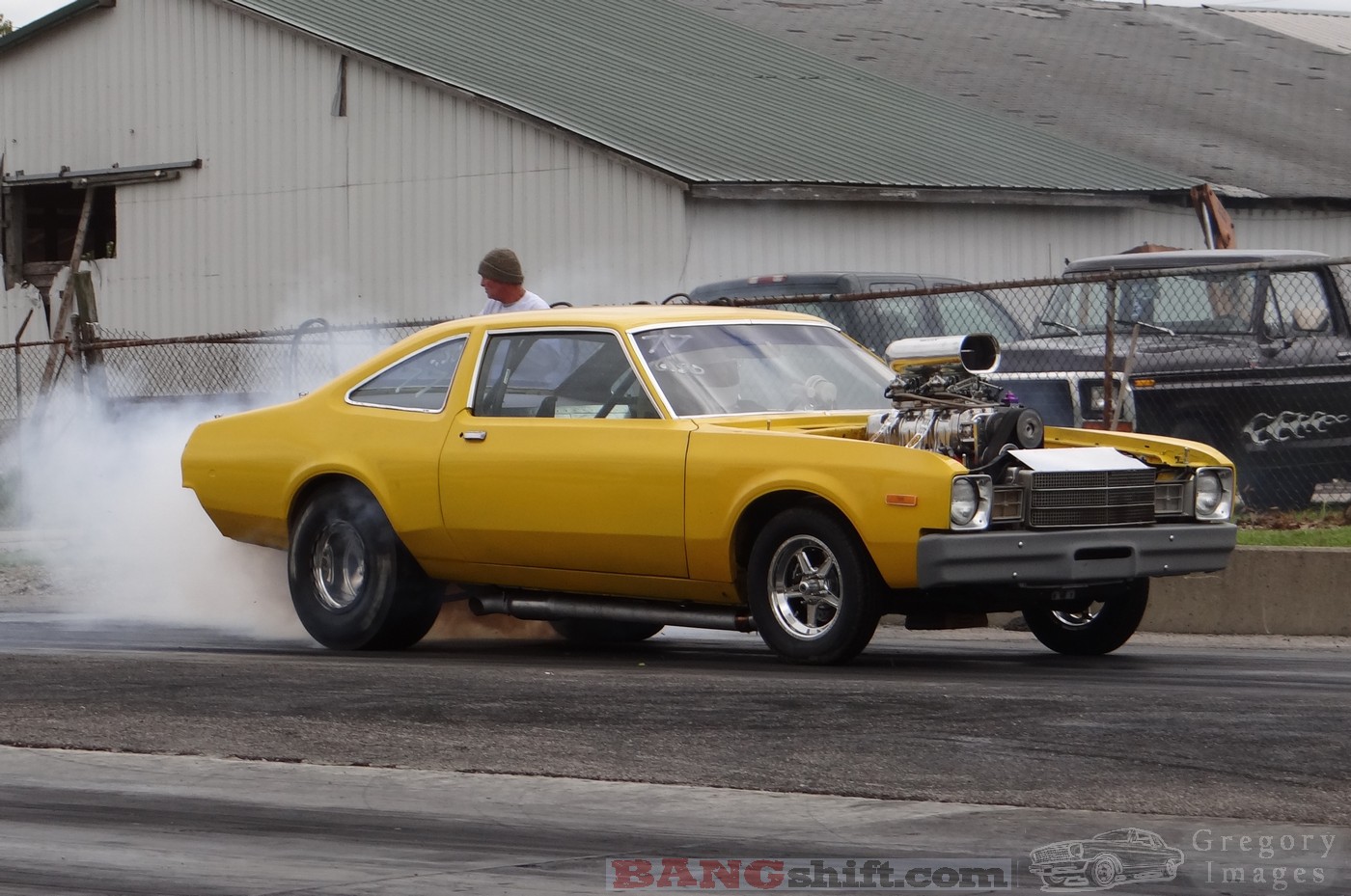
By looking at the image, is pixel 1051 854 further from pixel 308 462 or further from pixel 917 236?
pixel 917 236

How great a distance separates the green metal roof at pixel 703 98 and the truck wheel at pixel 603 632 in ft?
38.1

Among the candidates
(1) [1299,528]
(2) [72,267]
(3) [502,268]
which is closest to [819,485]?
(3) [502,268]

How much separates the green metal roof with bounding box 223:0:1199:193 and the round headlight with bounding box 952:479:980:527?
1378 centimetres

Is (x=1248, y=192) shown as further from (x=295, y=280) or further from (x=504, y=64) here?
(x=295, y=280)

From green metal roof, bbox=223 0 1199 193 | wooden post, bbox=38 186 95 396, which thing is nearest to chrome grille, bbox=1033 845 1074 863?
green metal roof, bbox=223 0 1199 193

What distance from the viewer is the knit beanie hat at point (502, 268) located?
1176cm

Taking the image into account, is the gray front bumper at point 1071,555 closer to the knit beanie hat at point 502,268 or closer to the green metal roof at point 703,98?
the knit beanie hat at point 502,268

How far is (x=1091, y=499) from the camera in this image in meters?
8.73

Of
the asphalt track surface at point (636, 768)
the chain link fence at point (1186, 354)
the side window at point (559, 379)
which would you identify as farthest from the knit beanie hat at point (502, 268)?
the asphalt track surface at point (636, 768)

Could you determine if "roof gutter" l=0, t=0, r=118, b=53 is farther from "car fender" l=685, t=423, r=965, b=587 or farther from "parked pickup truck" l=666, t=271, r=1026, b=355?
"car fender" l=685, t=423, r=965, b=587

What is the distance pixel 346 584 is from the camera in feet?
33.2

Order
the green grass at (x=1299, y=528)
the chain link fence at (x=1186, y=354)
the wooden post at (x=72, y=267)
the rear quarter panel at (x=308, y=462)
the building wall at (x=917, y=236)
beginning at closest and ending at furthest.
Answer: the rear quarter panel at (x=308, y=462)
the green grass at (x=1299, y=528)
the chain link fence at (x=1186, y=354)
the building wall at (x=917, y=236)
the wooden post at (x=72, y=267)

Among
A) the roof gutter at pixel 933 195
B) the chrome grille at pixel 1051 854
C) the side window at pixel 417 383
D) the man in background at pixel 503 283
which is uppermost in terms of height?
the roof gutter at pixel 933 195

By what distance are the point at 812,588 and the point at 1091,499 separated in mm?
1150
